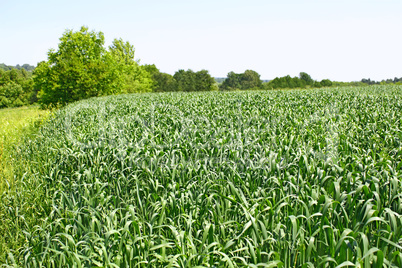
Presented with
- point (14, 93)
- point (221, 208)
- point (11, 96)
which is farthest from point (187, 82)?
point (221, 208)

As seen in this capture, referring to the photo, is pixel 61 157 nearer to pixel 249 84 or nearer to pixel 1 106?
pixel 1 106

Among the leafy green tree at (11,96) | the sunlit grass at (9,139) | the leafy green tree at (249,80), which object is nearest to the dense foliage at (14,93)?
the leafy green tree at (11,96)

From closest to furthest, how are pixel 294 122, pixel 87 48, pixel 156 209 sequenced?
pixel 156 209 < pixel 294 122 < pixel 87 48

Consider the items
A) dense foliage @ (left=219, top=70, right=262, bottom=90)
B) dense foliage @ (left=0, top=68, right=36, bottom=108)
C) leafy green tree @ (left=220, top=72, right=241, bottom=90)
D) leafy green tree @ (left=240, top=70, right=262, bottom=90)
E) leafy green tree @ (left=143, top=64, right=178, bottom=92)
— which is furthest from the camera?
leafy green tree @ (left=240, top=70, right=262, bottom=90)

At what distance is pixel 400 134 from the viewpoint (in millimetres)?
5664

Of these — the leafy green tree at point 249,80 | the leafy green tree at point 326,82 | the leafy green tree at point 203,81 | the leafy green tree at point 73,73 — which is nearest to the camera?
the leafy green tree at point 73,73

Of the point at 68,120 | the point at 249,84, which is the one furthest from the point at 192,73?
the point at 68,120

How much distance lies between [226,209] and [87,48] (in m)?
33.4

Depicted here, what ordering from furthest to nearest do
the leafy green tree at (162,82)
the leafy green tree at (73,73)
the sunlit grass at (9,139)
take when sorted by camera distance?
1. the leafy green tree at (162,82)
2. the leafy green tree at (73,73)
3. the sunlit grass at (9,139)

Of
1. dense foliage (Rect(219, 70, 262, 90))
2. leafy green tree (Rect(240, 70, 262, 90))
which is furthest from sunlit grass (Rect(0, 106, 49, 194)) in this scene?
leafy green tree (Rect(240, 70, 262, 90))

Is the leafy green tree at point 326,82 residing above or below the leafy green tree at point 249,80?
below

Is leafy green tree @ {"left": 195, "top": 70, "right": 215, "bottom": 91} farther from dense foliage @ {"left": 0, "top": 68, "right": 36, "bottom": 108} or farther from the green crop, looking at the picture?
the green crop

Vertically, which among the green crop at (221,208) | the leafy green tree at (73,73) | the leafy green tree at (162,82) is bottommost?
the green crop at (221,208)

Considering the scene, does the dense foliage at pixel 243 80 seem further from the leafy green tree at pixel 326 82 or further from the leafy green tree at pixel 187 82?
the leafy green tree at pixel 326 82
